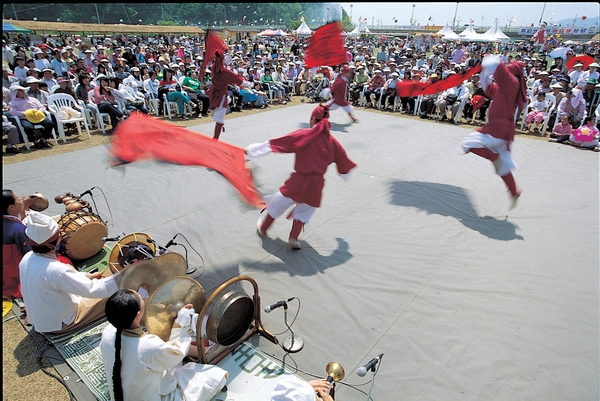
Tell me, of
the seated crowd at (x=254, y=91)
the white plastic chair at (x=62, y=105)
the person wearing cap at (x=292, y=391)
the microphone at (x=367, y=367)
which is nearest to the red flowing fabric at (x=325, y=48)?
the seated crowd at (x=254, y=91)

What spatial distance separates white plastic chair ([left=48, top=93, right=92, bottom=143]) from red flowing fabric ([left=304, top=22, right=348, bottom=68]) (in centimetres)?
508

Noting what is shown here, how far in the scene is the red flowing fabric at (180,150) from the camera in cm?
323

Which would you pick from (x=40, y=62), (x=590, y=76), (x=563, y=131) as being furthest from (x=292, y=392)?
(x=40, y=62)

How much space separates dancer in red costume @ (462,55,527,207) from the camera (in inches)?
195

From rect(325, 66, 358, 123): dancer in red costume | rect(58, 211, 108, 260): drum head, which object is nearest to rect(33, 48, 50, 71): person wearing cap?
rect(325, 66, 358, 123): dancer in red costume

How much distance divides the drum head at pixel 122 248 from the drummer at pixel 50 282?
236 mm

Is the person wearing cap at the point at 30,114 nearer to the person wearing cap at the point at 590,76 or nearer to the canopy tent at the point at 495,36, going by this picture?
the person wearing cap at the point at 590,76

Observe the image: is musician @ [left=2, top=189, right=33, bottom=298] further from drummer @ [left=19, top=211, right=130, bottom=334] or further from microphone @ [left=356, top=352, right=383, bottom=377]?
microphone @ [left=356, top=352, right=383, bottom=377]

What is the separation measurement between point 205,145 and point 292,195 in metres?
1.13

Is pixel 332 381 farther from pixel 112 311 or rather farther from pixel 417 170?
pixel 417 170

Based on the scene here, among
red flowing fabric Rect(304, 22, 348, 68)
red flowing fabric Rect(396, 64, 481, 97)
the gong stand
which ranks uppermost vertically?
red flowing fabric Rect(304, 22, 348, 68)

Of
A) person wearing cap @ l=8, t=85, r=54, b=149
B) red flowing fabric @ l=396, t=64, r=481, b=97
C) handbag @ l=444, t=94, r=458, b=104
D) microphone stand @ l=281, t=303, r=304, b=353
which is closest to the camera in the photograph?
microphone stand @ l=281, t=303, r=304, b=353

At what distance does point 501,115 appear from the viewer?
5.07 m

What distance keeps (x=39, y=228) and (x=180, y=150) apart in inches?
48.8
